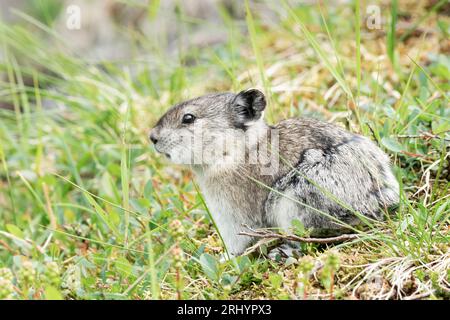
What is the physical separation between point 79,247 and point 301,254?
211 cm

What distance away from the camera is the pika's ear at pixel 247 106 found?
4.73 meters

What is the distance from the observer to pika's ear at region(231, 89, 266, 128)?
4.73m

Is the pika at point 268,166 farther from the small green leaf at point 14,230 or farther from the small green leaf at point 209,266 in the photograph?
the small green leaf at point 14,230

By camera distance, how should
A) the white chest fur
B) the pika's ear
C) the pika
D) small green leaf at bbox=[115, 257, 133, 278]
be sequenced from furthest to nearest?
the pika's ear → the white chest fur → the pika → small green leaf at bbox=[115, 257, 133, 278]

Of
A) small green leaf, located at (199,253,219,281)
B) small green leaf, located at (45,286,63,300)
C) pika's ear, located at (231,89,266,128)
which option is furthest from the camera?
pika's ear, located at (231,89,266,128)

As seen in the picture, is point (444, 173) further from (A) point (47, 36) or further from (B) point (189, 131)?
(A) point (47, 36)

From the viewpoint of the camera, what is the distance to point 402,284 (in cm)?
374

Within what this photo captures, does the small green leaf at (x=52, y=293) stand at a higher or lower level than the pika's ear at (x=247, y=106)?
lower

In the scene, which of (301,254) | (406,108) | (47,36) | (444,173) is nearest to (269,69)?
(406,108)

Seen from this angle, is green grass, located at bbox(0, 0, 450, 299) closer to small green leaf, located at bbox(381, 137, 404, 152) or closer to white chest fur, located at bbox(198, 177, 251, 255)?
small green leaf, located at bbox(381, 137, 404, 152)

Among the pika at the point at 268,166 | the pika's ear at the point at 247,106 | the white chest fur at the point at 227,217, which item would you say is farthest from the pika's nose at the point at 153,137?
the pika's ear at the point at 247,106

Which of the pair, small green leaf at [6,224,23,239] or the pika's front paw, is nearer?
the pika's front paw

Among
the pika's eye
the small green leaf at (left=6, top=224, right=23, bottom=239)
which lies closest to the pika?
the pika's eye

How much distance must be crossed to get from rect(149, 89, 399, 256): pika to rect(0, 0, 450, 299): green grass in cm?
19
